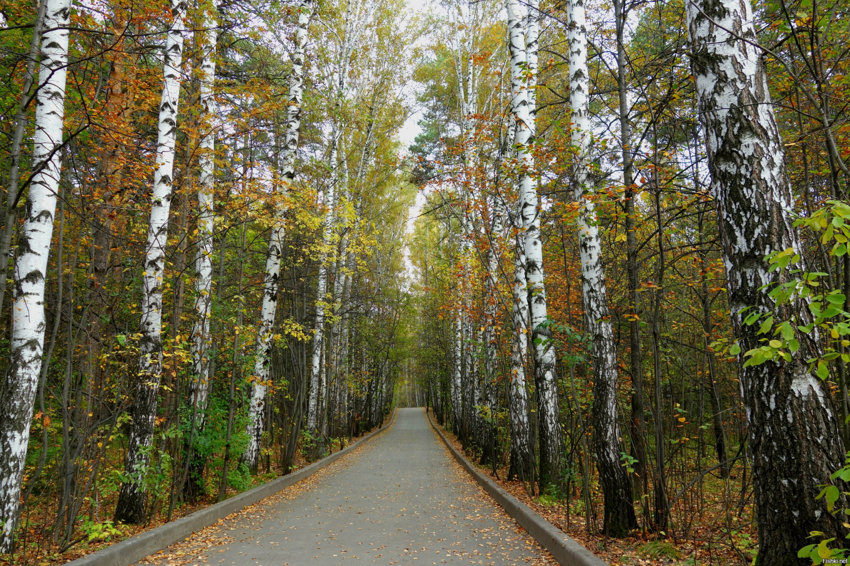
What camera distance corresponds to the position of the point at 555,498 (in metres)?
7.63

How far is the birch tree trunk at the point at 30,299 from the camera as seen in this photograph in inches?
163

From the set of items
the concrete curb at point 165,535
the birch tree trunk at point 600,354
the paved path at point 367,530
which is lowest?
the paved path at point 367,530

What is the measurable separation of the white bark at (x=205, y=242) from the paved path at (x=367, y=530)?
1.99 metres

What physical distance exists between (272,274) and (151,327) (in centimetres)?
406

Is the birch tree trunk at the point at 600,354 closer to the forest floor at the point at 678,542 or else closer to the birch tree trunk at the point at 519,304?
the forest floor at the point at 678,542

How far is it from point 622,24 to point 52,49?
Result: 21.5ft

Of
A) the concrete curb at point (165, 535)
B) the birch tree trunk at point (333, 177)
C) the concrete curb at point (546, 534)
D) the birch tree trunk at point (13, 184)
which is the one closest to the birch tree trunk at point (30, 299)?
the birch tree trunk at point (13, 184)

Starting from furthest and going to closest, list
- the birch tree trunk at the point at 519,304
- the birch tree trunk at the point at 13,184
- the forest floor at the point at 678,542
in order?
the birch tree trunk at the point at 519,304, the forest floor at the point at 678,542, the birch tree trunk at the point at 13,184

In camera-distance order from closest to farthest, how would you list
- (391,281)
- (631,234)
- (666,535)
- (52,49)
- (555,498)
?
(52,49) < (666,535) < (631,234) < (555,498) < (391,281)

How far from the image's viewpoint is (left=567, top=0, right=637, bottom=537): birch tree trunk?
16.8ft

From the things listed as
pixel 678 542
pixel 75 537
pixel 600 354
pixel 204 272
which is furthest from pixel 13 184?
pixel 678 542

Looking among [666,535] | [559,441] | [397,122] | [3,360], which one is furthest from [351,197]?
[666,535]

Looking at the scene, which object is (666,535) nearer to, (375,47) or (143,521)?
(143,521)

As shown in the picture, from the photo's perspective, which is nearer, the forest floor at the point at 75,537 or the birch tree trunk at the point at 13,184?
the birch tree trunk at the point at 13,184
